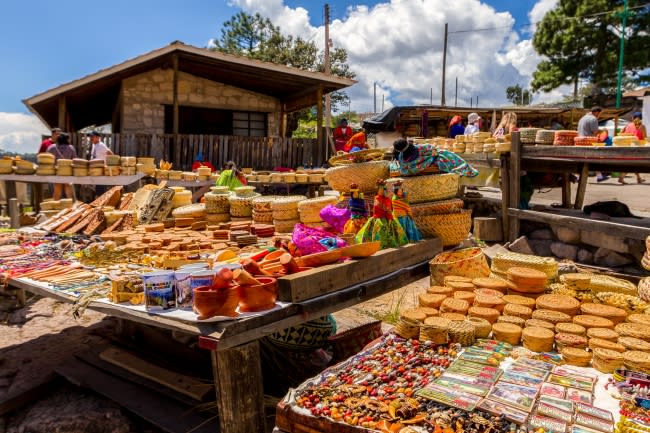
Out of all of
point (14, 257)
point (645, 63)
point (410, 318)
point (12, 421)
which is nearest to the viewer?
point (410, 318)

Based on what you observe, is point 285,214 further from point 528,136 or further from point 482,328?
point 528,136

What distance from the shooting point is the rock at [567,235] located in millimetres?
6922

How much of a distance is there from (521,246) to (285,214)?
412cm

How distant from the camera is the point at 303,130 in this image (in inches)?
1005

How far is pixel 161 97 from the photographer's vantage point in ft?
41.0

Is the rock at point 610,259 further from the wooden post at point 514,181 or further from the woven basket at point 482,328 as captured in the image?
the woven basket at point 482,328

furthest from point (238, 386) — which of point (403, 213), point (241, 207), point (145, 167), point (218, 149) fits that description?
point (218, 149)

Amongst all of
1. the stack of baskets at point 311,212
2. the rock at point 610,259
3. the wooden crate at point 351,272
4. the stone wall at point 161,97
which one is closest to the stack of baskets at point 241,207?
the stack of baskets at point 311,212

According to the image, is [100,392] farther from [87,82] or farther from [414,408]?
A: [87,82]

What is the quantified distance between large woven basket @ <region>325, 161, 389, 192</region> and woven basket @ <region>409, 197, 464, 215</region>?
1.52 ft

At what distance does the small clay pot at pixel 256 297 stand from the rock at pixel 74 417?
5.70 feet

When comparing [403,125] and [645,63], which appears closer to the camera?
[403,125]

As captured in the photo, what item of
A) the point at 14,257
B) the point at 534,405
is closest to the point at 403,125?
the point at 14,257

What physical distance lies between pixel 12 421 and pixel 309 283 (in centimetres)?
296
